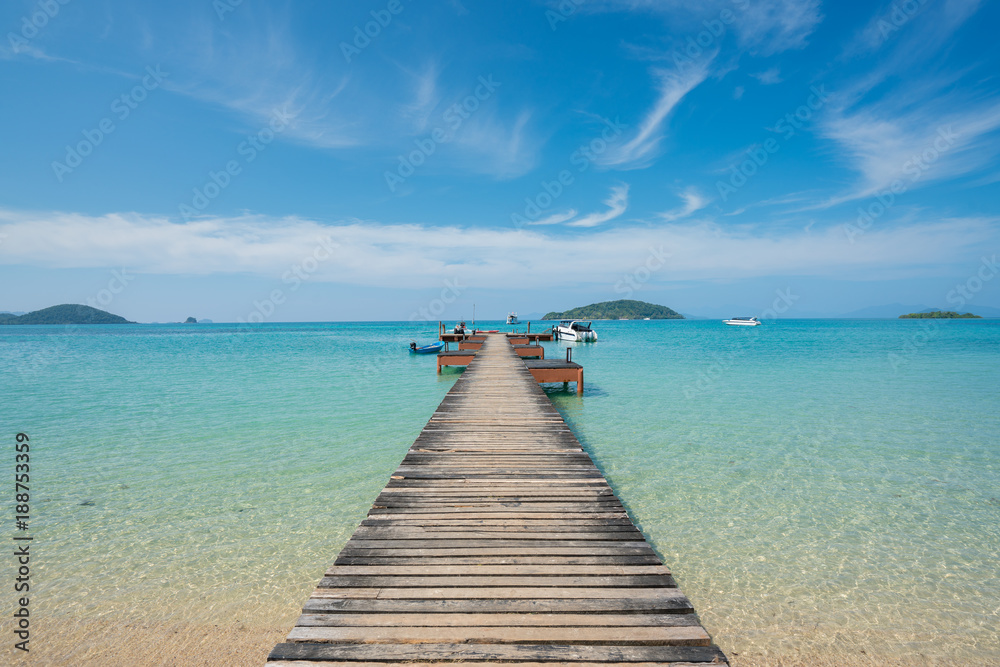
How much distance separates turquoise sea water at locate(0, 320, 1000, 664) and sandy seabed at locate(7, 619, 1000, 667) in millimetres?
96

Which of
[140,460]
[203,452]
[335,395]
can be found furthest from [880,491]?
[335,395]

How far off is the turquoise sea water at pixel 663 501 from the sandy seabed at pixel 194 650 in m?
0.10

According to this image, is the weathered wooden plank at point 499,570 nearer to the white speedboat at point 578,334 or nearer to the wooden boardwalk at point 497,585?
the wooden boardwalk at point 497,585

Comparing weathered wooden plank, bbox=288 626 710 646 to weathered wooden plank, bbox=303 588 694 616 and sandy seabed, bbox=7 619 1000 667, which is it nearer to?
weathered wooden plank, bbox=303 588 694 616

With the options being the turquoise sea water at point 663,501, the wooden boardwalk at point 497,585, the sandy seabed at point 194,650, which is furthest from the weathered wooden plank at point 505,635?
the turquoise sea water at point 663,501

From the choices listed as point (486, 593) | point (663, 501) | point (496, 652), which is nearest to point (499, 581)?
point (486, 593)

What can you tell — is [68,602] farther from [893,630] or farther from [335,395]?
[335,395]

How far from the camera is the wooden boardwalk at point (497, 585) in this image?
269 cm

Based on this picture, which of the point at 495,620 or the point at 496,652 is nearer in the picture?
the point at 496,652

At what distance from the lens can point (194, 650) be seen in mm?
4117

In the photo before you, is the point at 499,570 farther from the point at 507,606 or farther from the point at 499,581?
the point at 507,606

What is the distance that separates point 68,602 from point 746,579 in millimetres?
7619

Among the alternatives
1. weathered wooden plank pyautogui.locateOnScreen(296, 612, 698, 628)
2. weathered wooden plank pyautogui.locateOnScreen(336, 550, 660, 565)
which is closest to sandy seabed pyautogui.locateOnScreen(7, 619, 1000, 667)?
weathered wooden plank pyautogui.locateOnScreen(336, 550, 660, 565)

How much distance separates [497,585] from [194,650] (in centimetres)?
319
